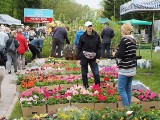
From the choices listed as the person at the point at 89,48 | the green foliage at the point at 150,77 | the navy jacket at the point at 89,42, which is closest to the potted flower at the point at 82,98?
→ the person at the point at 89,48

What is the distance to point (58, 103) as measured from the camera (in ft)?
27.0

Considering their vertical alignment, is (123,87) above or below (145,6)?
below

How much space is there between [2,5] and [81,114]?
1741 inches

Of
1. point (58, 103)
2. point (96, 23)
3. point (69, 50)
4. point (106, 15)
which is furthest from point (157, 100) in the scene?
point (106, 15)

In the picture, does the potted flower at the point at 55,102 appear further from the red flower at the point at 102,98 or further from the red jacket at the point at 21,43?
the red jacket at the point at 21,43

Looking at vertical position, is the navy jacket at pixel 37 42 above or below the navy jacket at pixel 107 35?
below

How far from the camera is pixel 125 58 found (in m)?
7.88

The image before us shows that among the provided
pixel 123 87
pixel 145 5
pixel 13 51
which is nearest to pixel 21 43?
pixel 13 51

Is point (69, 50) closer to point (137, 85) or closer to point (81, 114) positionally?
point (137, 85)

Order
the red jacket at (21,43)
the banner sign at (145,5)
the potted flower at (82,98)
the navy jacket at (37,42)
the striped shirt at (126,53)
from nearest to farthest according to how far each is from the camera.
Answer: the striped shirt at (126,53) → the potted flower at (82,98) → the banner sign at (145,5) → the red jacket at (21,43) → the navy jacket at (37,42)

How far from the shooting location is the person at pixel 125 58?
7789mm

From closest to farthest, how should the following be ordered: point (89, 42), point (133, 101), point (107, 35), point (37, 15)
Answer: point (133, 101), point (89, 42), point (107, 35), point (37, 15)

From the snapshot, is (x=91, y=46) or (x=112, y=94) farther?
(x=91, y=46)

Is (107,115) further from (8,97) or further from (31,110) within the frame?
(8,97)
